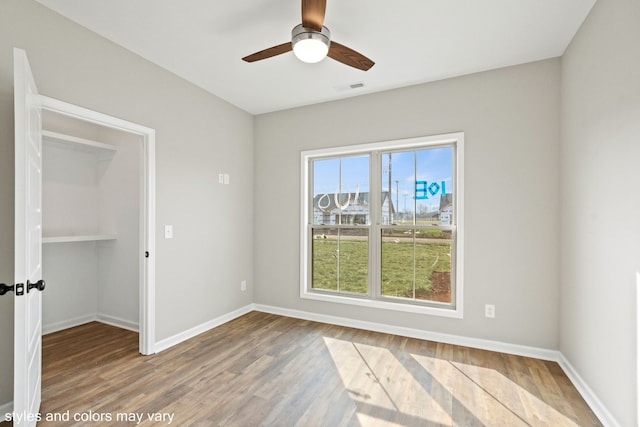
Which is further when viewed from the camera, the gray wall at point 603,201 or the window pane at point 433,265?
the window pane at point 433,265

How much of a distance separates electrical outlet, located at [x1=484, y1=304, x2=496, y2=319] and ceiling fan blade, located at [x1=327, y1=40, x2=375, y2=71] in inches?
100

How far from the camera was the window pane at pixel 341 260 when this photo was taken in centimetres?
377

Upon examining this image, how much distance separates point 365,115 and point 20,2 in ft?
9.95

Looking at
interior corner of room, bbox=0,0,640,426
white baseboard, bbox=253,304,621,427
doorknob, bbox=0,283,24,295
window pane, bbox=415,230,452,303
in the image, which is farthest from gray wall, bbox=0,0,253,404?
window pane, bbox=415,230,452,303

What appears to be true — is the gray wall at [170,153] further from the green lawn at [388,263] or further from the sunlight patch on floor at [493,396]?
the sunlight patch on floor at [493,396]

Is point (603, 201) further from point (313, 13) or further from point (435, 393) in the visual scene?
point (313, 13)

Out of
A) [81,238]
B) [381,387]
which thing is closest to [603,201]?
[381,387]

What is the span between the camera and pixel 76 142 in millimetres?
3389

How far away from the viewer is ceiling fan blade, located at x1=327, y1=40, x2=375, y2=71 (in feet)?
6.94

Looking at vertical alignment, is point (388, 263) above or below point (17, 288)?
below

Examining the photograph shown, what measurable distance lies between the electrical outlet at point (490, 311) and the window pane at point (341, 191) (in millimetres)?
1554

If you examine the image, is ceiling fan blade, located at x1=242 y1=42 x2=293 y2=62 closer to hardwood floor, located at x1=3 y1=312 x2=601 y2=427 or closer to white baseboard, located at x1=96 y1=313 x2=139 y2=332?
hardwood floor, located at x1=3 y1=312 x2=601 y2=427

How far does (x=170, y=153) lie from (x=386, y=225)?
2516 millimetres

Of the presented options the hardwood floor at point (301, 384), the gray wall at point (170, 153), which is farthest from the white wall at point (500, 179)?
the gray wall at point (170, 153)
